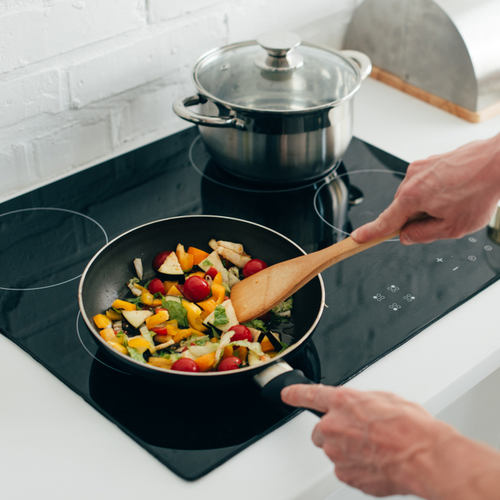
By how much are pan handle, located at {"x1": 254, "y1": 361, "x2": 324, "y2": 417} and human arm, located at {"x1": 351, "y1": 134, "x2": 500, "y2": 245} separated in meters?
0.21

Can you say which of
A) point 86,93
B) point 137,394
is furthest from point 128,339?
point 86,93

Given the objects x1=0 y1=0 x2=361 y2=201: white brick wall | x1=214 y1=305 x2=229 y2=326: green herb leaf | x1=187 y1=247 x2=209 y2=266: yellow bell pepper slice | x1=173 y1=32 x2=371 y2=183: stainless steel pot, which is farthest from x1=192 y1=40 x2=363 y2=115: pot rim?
x1=214 y1=305 x2=229 y2=326: green herb leaf

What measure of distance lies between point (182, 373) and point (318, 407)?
15 cm

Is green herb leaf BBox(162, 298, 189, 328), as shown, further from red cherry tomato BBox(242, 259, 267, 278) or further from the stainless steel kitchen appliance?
the stainless steel kitchen appliance

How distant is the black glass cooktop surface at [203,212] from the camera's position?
70 cm

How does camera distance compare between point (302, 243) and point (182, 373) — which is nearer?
point (182, 373)

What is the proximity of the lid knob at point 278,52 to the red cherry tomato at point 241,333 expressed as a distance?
1.72ft

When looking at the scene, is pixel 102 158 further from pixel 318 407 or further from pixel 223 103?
pixel 318 407

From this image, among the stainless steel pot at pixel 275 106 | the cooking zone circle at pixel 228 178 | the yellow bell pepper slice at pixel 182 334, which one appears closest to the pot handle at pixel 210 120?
the stainless steel pot at pixel 275 106

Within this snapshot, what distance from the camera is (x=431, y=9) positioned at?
1.28m

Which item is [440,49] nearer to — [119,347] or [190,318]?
[190,318]

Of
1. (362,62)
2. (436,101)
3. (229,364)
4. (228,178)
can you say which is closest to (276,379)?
(229,364)

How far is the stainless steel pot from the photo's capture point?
3.22 feet

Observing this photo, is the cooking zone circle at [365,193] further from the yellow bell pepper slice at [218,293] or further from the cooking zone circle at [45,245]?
the cooking zone circle at [45,245]
